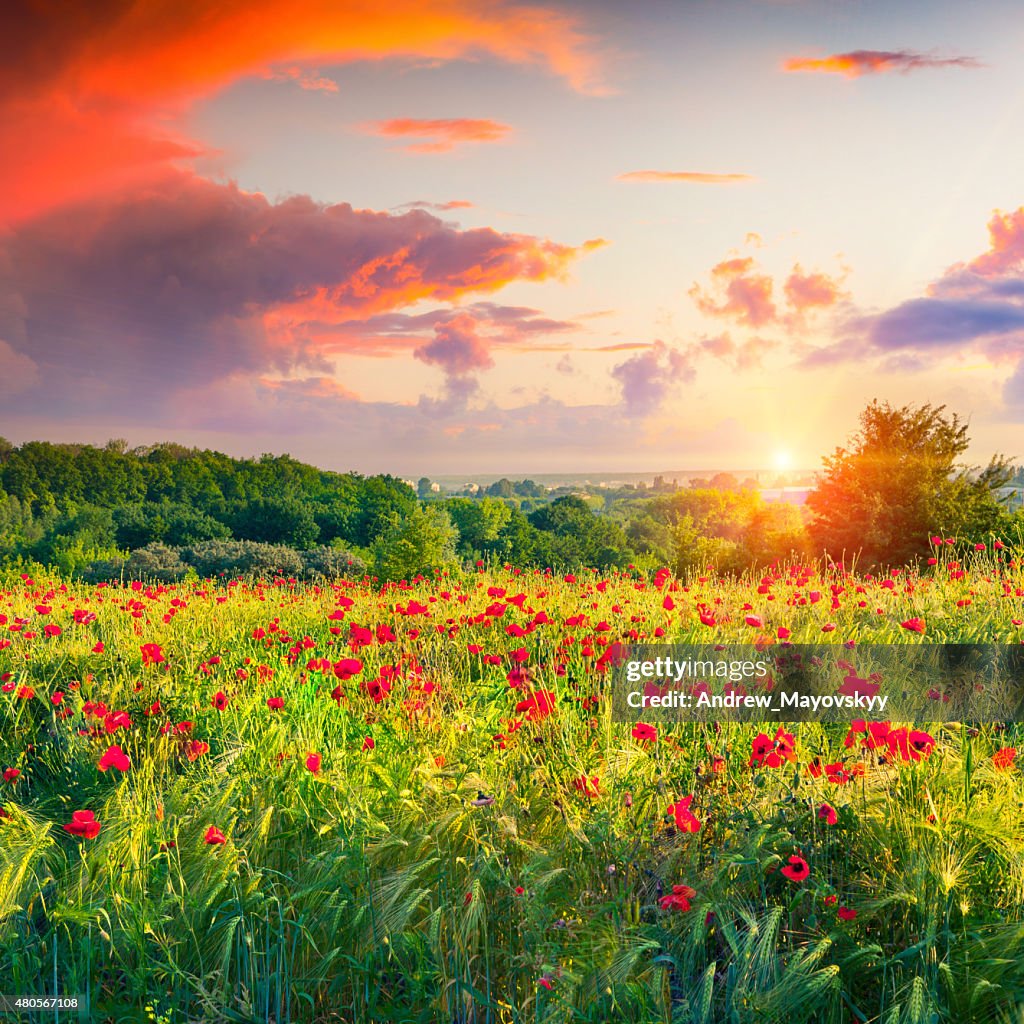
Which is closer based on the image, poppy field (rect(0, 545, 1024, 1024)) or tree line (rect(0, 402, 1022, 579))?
poppy field (rect(0, 545, 1024, 1024))

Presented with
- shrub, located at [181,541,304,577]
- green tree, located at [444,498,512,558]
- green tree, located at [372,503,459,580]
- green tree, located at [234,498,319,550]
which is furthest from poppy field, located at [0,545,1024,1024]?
green tree, located at [444,498,512,558]

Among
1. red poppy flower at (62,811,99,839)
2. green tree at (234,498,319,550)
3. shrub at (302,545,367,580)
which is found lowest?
shrub at (302,545,367,580)

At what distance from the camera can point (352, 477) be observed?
53.9 metres

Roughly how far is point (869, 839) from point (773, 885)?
1.25 ft

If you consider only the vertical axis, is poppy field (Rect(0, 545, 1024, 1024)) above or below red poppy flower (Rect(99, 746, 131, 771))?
below

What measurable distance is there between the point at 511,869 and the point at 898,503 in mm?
22424

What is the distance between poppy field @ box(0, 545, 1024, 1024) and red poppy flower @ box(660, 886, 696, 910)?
0.02 meters

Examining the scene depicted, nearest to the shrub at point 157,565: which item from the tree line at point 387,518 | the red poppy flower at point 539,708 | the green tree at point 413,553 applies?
the tree line at point 387,518

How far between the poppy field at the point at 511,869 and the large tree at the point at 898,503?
19210 mm

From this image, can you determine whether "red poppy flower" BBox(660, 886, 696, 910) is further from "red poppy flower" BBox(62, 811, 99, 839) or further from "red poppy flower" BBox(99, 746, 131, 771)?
"red poppy flower" BBox(99, 746, 131, 771)

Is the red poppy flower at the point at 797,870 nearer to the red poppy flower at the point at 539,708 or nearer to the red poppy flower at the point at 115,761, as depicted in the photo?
the red poppy flower at the point at 539,708

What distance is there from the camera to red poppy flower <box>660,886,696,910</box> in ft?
7.24

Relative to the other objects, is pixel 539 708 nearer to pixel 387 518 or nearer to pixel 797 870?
pixel 797 870

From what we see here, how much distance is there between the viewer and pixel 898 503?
2233 centimetres
